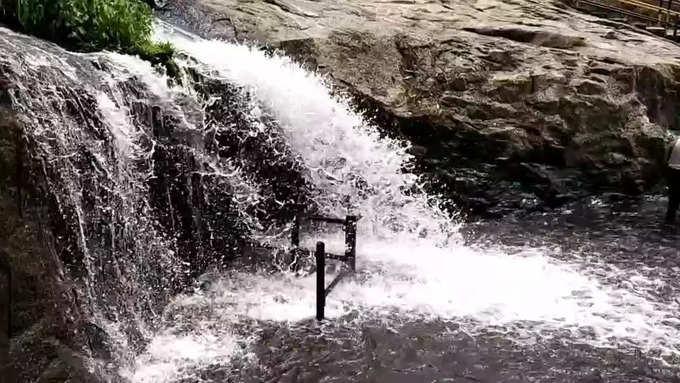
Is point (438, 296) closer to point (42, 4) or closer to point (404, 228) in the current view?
point (404, 228)

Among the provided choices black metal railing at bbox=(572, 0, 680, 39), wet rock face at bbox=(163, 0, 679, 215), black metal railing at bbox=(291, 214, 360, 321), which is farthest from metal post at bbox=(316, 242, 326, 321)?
black metal railing at bbox=(572, 0, 680, 39)

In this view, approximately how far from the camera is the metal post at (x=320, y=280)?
648cm

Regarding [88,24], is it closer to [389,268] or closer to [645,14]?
[389,268]

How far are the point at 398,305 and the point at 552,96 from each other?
5.50m

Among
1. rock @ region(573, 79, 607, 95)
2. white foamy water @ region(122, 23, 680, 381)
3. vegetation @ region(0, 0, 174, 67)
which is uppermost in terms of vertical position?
vegetation @ region(0, 0, 174, 67)

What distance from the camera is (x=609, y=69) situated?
11.6 meters

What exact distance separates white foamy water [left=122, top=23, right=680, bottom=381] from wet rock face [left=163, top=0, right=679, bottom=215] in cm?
58

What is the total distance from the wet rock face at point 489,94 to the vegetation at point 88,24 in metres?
2.52

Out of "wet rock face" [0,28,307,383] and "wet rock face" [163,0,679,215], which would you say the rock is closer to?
"wet rock face" [163,0,679,215]

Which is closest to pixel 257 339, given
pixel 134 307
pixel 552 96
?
pixel 134 307

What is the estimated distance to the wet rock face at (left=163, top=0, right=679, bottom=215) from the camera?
10.5 metres

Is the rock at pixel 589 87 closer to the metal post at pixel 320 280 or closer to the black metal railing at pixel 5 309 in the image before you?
the metal post at pixel 320 280

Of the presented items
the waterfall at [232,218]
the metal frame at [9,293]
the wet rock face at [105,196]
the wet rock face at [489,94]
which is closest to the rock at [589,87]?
the wet rock face at [489,94]

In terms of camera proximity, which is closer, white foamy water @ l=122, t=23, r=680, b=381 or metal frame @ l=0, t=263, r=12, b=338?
metal frame @ l=0, t=263, r=12, b=338
